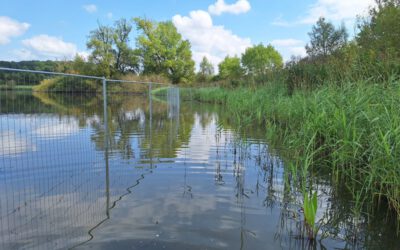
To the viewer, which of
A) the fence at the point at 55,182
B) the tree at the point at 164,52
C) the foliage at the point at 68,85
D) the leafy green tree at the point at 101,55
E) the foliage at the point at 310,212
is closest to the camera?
the foliage at the point at 310,212

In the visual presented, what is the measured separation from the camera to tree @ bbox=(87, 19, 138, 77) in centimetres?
4750

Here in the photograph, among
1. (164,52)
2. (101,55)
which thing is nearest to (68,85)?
(101,55)

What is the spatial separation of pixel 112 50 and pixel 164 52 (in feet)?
27.6

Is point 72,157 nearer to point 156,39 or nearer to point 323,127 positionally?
point 323,127

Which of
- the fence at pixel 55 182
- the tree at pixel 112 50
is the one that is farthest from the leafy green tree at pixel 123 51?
the fence at pixel 55 182

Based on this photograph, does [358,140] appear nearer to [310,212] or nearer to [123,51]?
[310,212]

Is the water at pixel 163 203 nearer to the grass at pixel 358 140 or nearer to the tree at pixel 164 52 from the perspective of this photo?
the grass at pixel 358 140

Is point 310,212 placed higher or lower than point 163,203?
higher

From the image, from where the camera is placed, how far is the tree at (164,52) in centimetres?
5094

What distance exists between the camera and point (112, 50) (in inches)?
1945

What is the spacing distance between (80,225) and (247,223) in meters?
1.63

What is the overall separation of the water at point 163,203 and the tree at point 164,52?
148 feet

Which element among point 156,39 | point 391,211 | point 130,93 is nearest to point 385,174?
point 391,211

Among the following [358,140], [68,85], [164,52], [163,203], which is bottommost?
[163,203]
